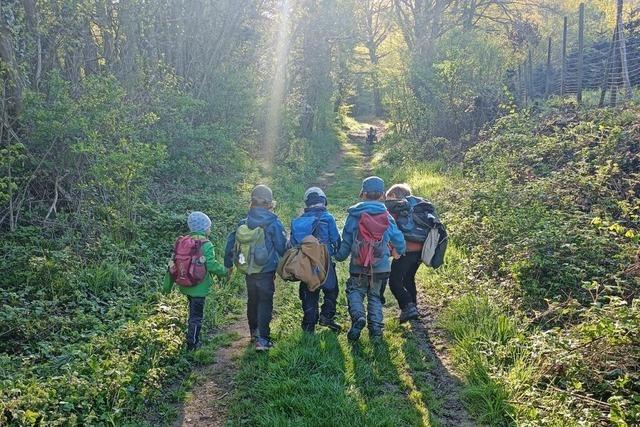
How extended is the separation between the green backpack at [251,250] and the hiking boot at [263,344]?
30.4 inches

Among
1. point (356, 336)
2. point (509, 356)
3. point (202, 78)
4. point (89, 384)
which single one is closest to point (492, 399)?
point (509, 356)

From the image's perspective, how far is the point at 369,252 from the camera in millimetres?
5480

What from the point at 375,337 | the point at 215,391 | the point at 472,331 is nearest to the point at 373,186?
the point at 375,337

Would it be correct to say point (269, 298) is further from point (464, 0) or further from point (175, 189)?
point (464, 0)

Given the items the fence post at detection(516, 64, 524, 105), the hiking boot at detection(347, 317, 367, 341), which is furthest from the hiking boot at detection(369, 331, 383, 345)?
the fence post at detection(516, 64, 524, 105)

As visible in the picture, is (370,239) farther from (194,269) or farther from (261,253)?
(194,269)

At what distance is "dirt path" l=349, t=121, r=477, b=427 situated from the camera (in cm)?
434

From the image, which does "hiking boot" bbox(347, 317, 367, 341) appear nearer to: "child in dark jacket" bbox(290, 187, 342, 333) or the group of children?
the group of children

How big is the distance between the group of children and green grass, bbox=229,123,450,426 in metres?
0.28

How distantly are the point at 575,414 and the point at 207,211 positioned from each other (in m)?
8.36

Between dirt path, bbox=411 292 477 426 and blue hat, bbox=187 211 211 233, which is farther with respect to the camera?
blue hat, bbox=187 211 211 233

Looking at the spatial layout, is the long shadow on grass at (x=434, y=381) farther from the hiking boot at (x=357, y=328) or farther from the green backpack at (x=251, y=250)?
the green backpack at (x=251, y=250)

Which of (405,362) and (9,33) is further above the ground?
(9,33)

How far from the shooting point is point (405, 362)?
17.3ft
